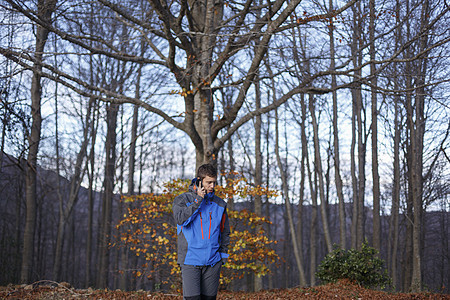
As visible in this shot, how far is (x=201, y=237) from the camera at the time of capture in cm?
301

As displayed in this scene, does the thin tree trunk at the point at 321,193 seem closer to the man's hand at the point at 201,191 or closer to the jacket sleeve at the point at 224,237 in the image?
the jacket sleeve at the point at 224,237

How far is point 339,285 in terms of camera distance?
303 inches

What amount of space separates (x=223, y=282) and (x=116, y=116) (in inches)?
422

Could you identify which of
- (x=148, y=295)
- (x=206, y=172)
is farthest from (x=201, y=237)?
(x=148, y=295)

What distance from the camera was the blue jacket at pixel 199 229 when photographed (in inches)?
116

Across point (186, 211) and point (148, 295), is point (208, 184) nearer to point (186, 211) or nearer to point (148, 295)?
point (186, 211)

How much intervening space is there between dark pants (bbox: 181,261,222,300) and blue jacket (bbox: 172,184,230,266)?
0.05m

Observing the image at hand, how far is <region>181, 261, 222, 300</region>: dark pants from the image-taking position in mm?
2953

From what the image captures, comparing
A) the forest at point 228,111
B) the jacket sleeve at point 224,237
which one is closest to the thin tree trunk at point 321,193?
the forest at point 228,111

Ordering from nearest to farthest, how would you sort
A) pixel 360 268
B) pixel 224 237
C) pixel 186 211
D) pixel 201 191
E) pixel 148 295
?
pixel 186 211, pixel 201 191, pixel 224 237, pixel 148 295, pixel 360 268

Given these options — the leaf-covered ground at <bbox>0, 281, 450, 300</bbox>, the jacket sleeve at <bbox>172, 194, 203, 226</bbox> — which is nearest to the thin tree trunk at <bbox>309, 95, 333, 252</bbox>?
the leaf-covered ground at <bbox>0, 281, 450, 300</bbox>

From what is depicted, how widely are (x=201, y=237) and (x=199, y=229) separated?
6 centimetres

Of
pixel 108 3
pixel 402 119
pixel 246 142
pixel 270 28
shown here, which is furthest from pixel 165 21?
pixel 246 142

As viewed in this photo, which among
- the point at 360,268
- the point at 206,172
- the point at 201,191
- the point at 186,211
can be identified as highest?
the point at 206,172
